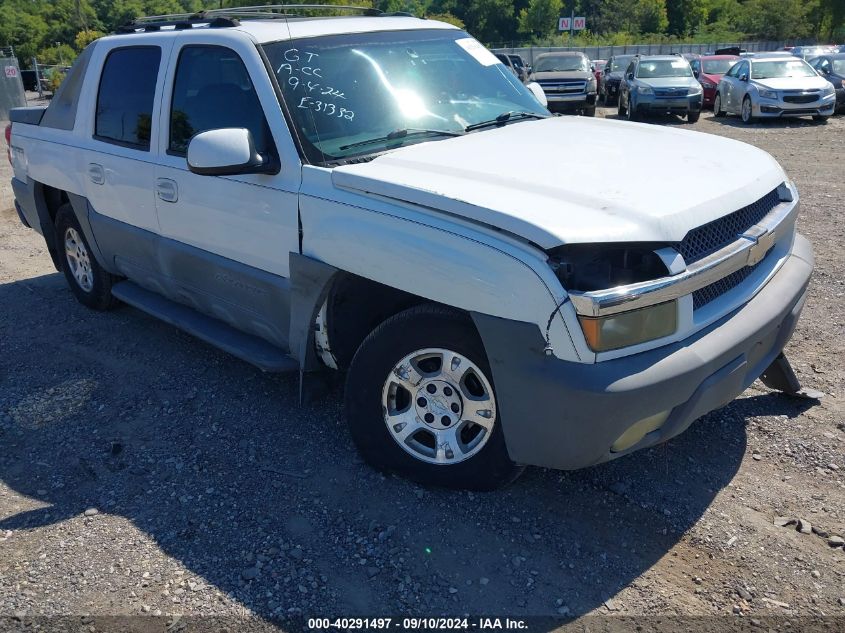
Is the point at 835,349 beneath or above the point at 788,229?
beneath

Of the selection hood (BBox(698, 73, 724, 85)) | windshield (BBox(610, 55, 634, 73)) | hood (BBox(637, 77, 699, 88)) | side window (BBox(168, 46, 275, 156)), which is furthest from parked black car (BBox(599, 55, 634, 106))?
side window (BBox(168, 46, 275, 156))

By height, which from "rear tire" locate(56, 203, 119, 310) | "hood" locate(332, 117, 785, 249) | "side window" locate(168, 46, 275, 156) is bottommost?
"rear tire" locate(56, 203, 119, 310)

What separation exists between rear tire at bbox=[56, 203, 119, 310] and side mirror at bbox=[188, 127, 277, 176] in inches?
102

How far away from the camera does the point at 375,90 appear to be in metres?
3.82

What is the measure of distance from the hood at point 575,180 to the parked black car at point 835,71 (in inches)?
701

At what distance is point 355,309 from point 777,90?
16070 millimetres

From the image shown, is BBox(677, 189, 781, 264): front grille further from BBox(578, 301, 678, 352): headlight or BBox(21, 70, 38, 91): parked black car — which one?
BBox(21, 70, 38, 91): parked black car

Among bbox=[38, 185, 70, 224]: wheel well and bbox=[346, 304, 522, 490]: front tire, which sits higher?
bbox=[38, 185, 70, 224]: wheel well

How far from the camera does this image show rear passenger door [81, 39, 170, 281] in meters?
4.51

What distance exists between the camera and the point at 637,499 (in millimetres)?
3326

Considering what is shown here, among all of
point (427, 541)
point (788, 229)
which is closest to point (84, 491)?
point (427, 541)

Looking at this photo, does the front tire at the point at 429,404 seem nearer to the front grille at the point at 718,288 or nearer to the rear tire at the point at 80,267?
the front grille at the point at 718,288

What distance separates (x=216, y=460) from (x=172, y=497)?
13.4 inches

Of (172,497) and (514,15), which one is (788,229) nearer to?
(172,497)
